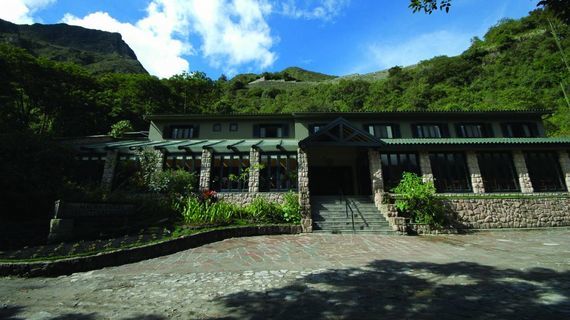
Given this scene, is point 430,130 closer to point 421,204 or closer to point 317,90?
point 421,204

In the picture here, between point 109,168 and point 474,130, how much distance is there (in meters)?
28.5

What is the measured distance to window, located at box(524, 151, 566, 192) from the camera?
57.7 ft

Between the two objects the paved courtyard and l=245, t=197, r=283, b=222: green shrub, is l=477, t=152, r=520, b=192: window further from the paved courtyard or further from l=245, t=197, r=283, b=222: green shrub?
l=245, t=197, r=283, b=222: green shrub

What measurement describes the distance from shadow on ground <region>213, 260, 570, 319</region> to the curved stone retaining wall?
16.1ft

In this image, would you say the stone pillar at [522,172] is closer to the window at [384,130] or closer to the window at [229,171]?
the window at [384,130]

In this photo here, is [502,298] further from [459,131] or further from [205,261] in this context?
[459,131]

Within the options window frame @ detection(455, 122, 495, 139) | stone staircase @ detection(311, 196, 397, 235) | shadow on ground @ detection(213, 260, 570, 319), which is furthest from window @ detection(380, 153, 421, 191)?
A: shadow on ground @ detection(213, 260, 570, 319)

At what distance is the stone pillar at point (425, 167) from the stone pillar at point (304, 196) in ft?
28.1

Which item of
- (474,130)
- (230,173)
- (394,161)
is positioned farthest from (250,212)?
(474,130)

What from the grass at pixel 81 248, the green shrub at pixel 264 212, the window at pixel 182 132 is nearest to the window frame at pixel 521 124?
the green shrub at pixel 264 212

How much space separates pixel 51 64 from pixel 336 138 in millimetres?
30195

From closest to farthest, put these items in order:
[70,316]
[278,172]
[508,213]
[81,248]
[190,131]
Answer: [70,316], [81,248], [508,213], [278,172], [190,131]

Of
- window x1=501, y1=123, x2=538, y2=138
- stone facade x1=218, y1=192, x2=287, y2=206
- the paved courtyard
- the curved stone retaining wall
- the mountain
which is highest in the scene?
the mountain

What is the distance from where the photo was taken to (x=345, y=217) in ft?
46.3
